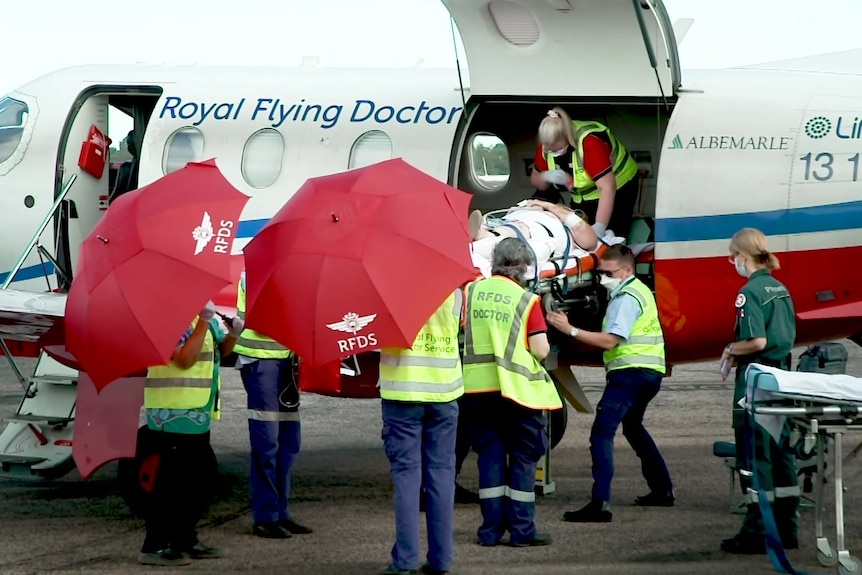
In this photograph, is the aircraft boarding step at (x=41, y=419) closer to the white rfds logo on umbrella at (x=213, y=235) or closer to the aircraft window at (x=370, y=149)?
the aircraft window at (x=370, y=149)

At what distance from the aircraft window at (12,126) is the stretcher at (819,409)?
23.7 feet

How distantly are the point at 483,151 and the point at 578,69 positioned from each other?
185cm

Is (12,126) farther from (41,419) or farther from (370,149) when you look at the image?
(370,149)

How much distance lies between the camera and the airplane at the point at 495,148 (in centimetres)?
984

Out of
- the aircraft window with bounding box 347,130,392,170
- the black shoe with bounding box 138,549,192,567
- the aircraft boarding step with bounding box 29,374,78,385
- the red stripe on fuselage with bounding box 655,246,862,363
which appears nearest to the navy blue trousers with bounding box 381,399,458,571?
the black shoe with bounding box 138,549,192,567

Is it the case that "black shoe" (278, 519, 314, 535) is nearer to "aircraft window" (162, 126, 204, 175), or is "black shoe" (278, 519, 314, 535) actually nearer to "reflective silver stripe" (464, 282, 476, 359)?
"reflective silver stripe" (464, 282, 476, 359)

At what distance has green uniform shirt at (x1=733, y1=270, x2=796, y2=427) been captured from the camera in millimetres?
8492

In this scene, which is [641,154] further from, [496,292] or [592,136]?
[496,292]

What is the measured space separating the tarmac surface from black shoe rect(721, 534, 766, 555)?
84mm

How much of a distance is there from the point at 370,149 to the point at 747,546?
4854 mm

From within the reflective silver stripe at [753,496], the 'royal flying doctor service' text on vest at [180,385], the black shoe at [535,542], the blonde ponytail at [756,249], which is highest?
the blonde ponytail at [756,249]

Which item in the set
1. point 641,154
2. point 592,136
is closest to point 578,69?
point 592,136

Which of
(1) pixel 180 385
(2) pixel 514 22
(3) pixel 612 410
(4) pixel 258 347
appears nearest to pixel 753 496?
(3) pixel 612 410

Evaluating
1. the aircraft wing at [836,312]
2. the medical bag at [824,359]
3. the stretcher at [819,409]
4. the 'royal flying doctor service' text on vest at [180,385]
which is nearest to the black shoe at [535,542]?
the stretcher at [819,409]
